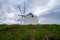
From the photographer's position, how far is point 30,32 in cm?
2155

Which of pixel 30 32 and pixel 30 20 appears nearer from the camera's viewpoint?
pixel 30 32

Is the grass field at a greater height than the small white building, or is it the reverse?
the small white building

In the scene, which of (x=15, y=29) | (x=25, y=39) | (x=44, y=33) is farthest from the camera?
(x=15, y=29)

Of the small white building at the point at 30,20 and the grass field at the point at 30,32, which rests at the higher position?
the small white building at the point at 30,20

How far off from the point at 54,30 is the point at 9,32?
582cm

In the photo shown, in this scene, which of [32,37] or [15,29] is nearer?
[32,37]

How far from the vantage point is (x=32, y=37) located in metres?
20.2

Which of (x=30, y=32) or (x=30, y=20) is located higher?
(x=30, y=20)

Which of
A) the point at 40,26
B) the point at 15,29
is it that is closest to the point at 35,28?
the point at 40,26

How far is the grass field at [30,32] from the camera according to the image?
20281 millimetres

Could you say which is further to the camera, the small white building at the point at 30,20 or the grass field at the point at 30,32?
Result: the small white building at the point at 30,20

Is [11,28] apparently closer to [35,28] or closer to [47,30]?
[35,28]

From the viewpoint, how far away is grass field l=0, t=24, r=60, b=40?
20.3 meters

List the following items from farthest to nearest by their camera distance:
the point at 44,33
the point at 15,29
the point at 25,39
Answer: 1. the point at 15,29
2. the point at 44,33
3. the point at 25,39
